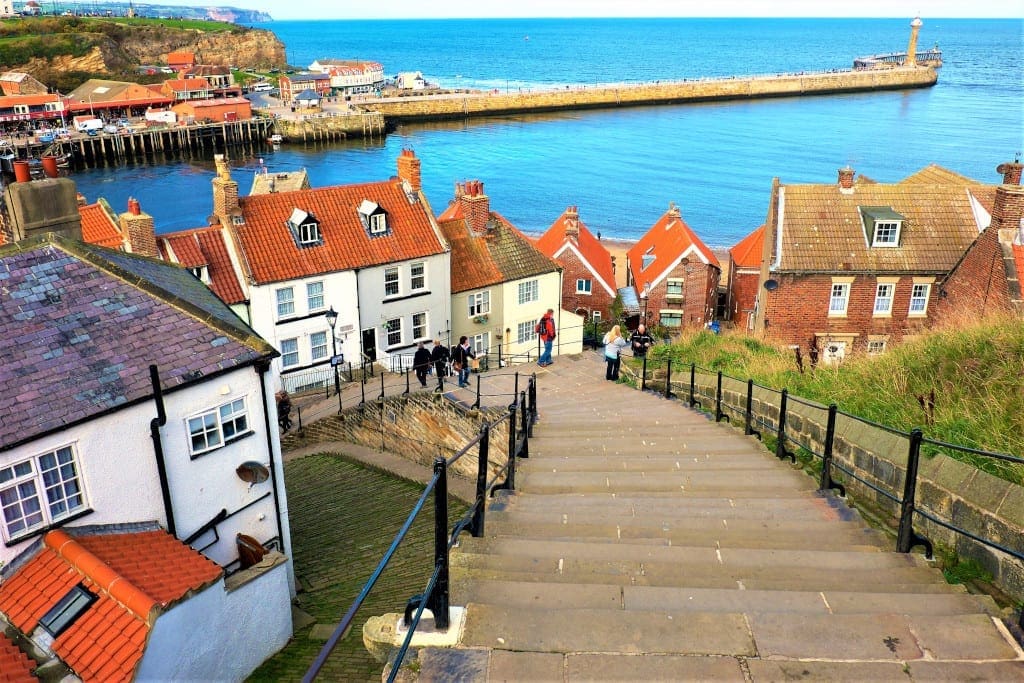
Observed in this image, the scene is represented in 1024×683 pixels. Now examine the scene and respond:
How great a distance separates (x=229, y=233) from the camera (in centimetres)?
2858

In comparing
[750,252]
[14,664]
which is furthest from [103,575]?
[750,252]

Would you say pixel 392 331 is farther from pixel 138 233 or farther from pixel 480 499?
pixel 480 499

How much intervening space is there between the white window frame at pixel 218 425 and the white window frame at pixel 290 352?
15223 millimetres

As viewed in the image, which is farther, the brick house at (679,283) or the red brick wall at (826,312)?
the brick house at (679,283)

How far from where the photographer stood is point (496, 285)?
3369cm

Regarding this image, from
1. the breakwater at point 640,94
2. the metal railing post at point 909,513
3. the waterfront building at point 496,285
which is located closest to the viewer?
the metal railing post at point 909,513

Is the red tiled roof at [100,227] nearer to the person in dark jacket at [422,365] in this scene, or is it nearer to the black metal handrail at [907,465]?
the person in dark jacket at [422,365]

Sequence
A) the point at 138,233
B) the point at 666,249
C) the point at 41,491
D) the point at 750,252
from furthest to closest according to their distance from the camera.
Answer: the point at 750,252
the point at 666,249
the point at 138,233
the point at 41,491

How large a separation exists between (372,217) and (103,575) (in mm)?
21649

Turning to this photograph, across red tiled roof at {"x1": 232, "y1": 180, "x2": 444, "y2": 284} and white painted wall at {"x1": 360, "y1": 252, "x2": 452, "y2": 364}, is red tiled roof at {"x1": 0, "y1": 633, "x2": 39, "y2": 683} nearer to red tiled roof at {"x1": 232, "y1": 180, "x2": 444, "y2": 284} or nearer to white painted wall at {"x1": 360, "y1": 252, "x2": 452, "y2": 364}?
red tiled roof at {"x1": 232, "y1": 180, "x2": 444, "y2": 284}

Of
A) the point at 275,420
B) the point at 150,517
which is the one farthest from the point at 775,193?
the point at 150,517

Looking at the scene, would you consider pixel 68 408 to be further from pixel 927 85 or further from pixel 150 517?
pixel 927 85

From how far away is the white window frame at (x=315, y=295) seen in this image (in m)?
29.4

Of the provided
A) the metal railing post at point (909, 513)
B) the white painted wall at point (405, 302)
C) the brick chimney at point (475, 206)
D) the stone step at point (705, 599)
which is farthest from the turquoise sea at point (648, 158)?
the stone step at point (705, 599)
